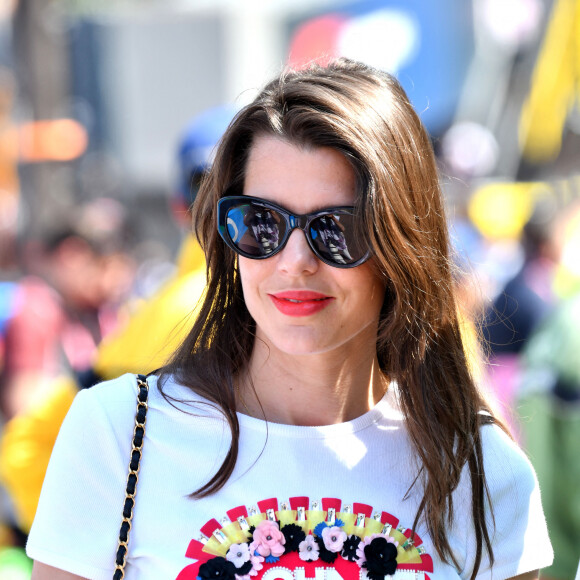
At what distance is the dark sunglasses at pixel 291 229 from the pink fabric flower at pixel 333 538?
518 millimetres

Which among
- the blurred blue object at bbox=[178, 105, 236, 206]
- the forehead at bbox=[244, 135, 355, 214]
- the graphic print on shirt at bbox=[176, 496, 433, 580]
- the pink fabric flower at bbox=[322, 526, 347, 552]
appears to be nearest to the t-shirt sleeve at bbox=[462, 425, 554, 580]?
the graphic print on shirt at bbox=[176, 496, 433, 580]

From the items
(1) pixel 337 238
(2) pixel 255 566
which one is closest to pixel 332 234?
(1) pixel 337 238

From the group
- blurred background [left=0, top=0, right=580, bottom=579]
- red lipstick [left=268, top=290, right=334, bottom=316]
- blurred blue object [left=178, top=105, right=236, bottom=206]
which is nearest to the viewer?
red lipstick [left=268, top=290, right=334, bottom=316]

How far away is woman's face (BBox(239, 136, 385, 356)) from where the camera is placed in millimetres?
1745

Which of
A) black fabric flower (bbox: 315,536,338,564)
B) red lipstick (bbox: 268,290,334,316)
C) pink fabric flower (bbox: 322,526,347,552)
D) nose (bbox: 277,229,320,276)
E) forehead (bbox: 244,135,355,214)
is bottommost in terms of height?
black fabric flower (bbox: 315,536,338,564)

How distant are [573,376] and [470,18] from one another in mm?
7103

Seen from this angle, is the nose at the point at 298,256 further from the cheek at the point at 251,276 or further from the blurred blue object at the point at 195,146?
the blurred blue object at the point at 195,146

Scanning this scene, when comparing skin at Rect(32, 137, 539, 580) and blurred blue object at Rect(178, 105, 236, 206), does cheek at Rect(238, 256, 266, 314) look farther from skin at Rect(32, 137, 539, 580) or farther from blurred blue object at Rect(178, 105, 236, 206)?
blurred blue object at Rect(178, 105, 236, 206)

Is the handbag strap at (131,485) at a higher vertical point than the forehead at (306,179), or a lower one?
lower

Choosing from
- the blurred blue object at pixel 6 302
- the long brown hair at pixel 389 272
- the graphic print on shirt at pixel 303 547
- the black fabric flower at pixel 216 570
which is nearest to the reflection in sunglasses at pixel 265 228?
the long brown hair at pixel 389 272

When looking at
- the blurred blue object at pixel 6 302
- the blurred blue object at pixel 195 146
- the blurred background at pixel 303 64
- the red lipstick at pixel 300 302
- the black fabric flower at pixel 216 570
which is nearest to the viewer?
the black fabric flower at pixel 216 570

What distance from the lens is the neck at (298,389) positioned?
1888 millimetres

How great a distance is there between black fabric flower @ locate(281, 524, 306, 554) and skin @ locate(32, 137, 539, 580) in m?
0.25

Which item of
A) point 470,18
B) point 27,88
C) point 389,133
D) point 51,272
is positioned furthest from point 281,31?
point 389,133
